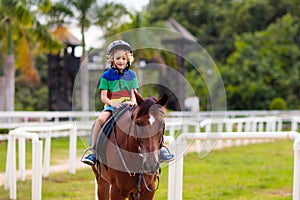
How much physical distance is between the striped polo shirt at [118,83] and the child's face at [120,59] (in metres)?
0.06

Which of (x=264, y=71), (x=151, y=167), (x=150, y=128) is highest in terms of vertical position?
(x=264, y=71)

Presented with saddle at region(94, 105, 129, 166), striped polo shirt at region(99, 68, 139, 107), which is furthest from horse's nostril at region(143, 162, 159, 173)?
striped polo shirt at region(99, 68, 139, 107)

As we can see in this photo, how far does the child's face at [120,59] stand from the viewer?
5.31 metres

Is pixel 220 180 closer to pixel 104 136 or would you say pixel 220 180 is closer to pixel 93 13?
pixel 104 136

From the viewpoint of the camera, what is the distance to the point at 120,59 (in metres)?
5.31

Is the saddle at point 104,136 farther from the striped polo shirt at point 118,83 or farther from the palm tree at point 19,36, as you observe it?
the palm tree at point 19,36

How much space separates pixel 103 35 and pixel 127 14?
1798 millimetres

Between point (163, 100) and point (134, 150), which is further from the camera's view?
point (134, 150)

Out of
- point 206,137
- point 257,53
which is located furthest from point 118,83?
point 257,53

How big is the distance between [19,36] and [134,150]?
18524 mm

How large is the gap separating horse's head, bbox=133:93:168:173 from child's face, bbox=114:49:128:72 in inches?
30.4

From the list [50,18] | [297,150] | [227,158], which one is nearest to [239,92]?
[50,18]

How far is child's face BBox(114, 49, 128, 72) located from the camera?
17.4 ft

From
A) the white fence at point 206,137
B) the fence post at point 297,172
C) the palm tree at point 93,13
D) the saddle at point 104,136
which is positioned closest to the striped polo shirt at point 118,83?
the saddle at point 104,136
